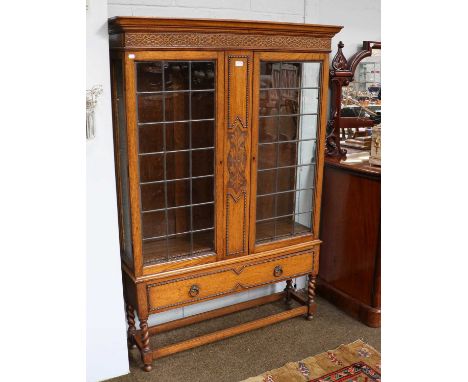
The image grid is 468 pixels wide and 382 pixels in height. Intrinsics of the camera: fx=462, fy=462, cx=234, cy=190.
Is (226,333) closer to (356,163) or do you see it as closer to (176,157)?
(176,157)

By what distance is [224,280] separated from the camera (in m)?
2.57

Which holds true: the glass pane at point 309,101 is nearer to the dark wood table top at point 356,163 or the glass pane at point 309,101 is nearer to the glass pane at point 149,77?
the dark wood table top at point 356,163

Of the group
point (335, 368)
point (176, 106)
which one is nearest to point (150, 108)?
A: point (176, 106)

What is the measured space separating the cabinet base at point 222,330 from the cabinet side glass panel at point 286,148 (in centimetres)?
52

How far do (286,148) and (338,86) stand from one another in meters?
0.83

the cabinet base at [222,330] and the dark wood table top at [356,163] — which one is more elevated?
the dark wood table top at [356,163]

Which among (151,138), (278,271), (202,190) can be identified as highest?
(151,138)

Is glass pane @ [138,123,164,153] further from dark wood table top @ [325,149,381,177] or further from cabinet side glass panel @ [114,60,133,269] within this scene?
dark wood table top @ [325,149,381,177]

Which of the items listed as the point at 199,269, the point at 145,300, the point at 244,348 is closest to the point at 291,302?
the point at 244,348

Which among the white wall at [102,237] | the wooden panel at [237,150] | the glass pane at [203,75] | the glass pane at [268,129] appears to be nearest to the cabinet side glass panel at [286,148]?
the glass pane at [268,129]

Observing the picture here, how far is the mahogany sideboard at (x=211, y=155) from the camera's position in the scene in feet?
7.18

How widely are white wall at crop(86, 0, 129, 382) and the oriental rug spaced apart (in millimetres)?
737
